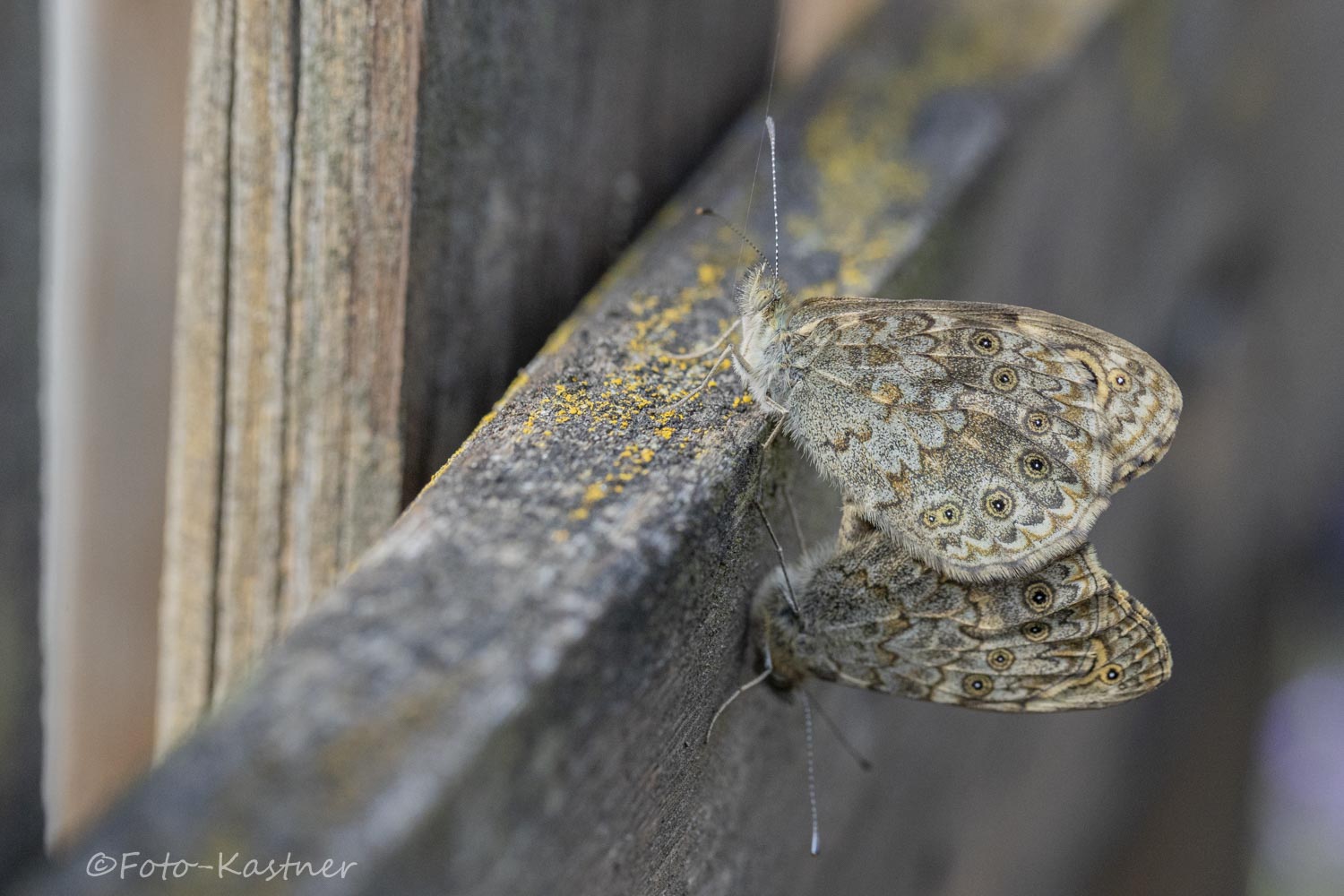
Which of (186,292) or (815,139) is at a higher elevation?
(815,139)

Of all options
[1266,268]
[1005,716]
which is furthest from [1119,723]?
[1266,268]

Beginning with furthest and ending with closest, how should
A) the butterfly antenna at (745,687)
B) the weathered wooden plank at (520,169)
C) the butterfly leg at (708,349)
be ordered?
the butterfly leg at (708,349) → the weathered wooden plank at (520,169) → the butterfly antenna at (745,687)

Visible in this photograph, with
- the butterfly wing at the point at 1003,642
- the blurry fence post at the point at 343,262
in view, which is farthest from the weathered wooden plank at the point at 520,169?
the butterfly wing at the point at 1003,642

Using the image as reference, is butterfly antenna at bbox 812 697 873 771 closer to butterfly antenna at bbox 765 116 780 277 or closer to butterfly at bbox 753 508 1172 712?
butterfly at bbox 753 508 1172 712

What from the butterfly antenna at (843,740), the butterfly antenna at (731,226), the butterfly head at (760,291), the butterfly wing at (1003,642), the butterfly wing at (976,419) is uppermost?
the butterfly antenna at (731,226)

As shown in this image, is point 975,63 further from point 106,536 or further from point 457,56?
point 106,536

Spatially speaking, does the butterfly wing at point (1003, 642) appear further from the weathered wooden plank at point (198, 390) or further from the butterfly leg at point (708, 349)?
the weathered wooden plank at point (198, 390)

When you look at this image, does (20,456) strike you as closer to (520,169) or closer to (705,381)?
(520,169)

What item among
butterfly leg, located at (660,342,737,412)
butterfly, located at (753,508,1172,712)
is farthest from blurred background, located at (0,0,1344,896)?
butterfly, located at (753,508,1172,712)
